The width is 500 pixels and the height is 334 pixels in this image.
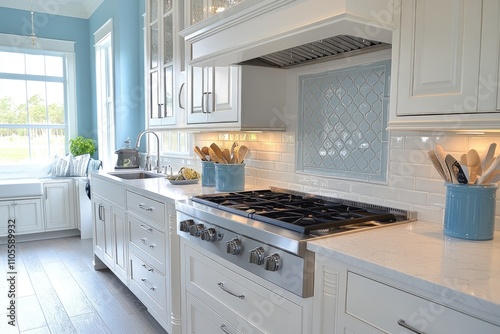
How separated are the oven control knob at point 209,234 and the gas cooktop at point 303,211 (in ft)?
0.39

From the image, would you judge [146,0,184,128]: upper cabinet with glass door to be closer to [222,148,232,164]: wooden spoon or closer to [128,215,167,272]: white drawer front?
[222,148,232,164]: wooden spoon

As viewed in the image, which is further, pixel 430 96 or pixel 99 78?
pixel 99 78

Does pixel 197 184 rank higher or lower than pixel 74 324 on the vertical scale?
higher

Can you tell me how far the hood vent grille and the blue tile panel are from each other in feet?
0.26

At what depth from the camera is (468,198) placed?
1306mm

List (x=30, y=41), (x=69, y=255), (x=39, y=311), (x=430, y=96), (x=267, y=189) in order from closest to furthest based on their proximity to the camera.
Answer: (x=430, y=96) → (x=267, y=189) → (x=39, y=311) → (x=69, y=255) → (x=30, y=41)

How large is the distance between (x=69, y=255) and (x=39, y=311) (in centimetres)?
144

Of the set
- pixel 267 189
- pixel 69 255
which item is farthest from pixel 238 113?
pixel 69 255

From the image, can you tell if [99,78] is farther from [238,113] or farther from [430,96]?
[430,96]

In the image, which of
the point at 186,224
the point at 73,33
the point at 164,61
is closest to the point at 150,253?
the point at 186,224

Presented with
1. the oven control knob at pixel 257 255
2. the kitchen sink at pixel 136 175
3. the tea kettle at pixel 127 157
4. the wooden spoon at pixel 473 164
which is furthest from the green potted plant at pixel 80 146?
the wooden spoon at pixel 473 164

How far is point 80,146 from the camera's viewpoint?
5246 mm

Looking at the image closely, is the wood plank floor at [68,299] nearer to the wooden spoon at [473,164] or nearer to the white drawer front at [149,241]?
the white drawer front at [149,241]

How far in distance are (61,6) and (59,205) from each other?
2688 millimetres
